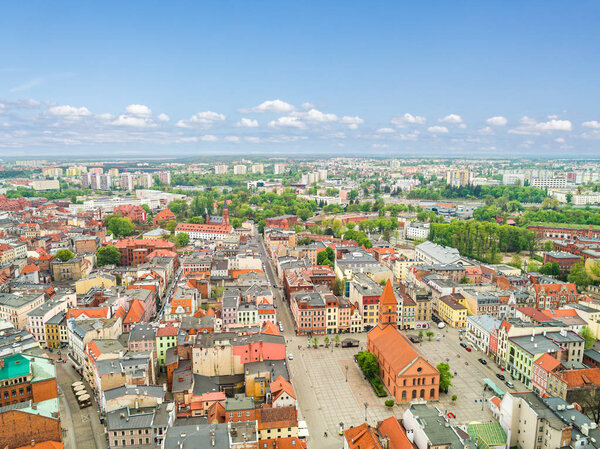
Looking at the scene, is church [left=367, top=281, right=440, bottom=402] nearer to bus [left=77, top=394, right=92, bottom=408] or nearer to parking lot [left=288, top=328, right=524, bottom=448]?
parking lot [left=288, top=328, right=524, bottom=448]

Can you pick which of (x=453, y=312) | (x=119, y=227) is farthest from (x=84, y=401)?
(x=119, y=227)

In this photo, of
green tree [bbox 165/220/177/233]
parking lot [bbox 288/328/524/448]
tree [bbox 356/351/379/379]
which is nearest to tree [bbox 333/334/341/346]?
parking lot [bbox 288/328/524/448]

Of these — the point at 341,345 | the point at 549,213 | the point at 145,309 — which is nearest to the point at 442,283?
the point at 341,345

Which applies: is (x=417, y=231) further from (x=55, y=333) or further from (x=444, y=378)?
(x=55, y=333)

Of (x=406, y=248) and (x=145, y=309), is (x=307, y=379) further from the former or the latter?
(x=406, y=248)

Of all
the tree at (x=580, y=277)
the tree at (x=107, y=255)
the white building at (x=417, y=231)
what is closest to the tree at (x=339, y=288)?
the tree at (x=580, y=277)

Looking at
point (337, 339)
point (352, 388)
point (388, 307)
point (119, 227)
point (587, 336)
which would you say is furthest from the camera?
point (119, 227)

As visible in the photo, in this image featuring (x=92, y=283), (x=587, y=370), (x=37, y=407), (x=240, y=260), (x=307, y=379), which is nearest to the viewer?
(x=37, y=407)
